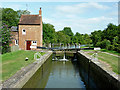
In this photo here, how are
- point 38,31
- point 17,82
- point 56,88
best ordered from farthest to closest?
point 38,31 → point 56,88 → point 17,82

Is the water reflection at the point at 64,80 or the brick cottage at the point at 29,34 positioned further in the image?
the brick cottage at the point at 29,34

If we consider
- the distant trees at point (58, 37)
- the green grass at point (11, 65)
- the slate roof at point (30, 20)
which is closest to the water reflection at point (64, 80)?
the green grass at point (11, 65)

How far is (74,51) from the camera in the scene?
90.3 feet

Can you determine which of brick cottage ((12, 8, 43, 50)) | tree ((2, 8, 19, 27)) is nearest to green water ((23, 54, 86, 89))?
brick cottage ((12, 8, 43, 50))

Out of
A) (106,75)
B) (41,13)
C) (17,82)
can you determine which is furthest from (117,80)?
(41,13)

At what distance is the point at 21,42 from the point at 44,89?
1734 centimetres

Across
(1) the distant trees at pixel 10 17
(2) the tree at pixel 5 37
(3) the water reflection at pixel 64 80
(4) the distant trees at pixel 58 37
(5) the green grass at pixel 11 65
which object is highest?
(1) the distant trees at pixel 10 17

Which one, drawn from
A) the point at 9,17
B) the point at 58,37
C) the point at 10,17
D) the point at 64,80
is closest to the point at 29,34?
the point at 64,80

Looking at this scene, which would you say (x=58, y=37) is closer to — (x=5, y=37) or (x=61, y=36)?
(x=61, y=36)

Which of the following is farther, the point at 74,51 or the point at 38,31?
the point at 74,51

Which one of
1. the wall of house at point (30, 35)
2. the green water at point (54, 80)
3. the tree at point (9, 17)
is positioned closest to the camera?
the green water at point (54, 80)

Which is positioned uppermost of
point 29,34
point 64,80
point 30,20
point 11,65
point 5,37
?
point 30,20

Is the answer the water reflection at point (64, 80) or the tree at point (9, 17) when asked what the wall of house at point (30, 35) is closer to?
the water reflection at point (64, 80)

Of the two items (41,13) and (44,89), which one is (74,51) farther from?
(44,89)
